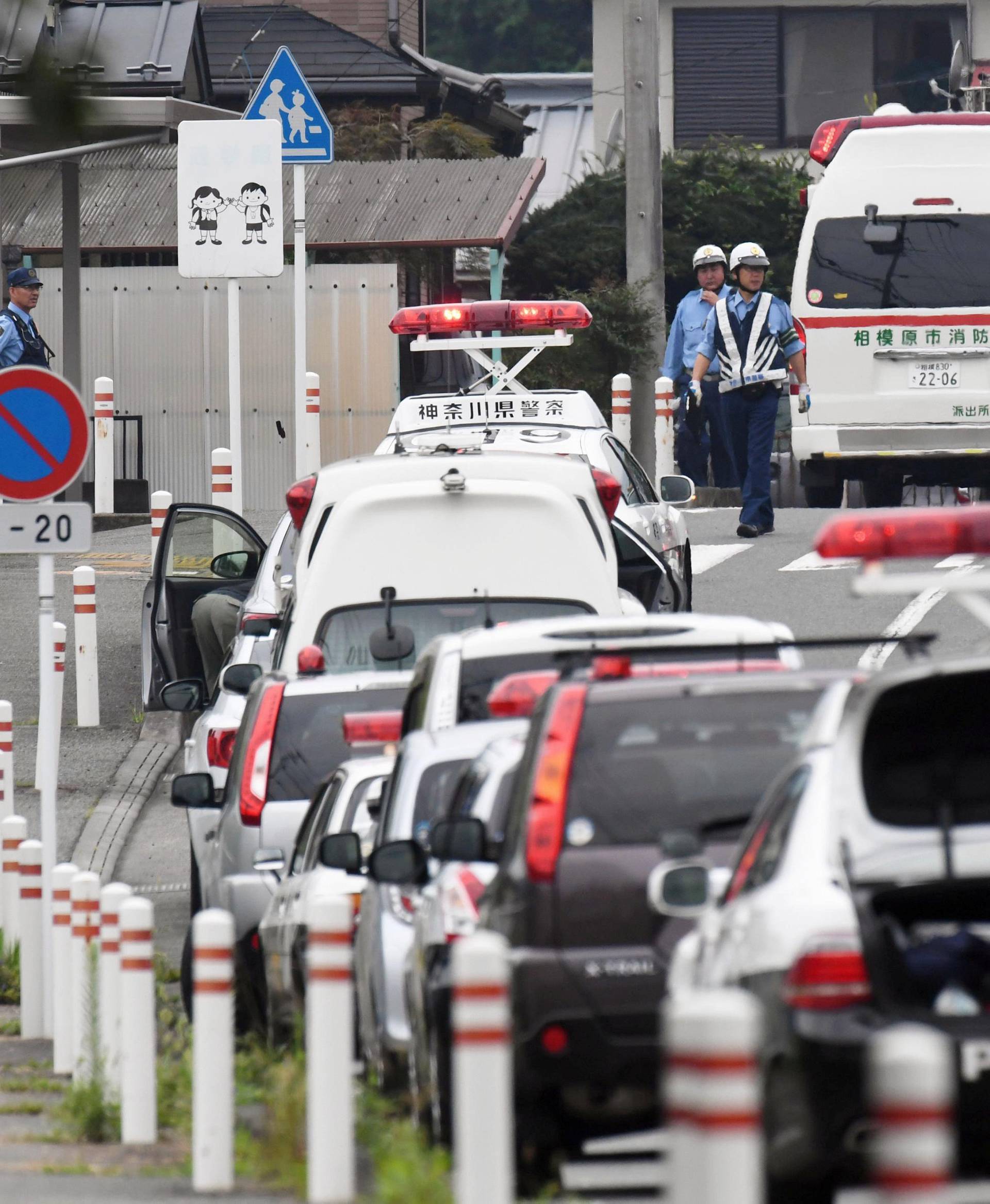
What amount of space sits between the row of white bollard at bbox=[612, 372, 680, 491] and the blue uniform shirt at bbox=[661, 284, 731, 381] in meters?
0.19

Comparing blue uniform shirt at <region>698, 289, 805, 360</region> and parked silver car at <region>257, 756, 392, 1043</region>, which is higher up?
blue uniform shirt at <region>698, 289, 805, 360</region>

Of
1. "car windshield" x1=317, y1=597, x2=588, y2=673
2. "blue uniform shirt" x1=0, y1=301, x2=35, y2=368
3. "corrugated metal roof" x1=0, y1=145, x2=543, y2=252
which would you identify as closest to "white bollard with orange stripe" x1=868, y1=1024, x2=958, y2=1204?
"car windshield" x1=317, y1=597, x2=588, y2=673

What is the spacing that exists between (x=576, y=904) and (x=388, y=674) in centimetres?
428

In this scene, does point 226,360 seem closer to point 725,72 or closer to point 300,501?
point 300,501

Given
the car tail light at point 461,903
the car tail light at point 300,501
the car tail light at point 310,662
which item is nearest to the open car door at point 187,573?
the car tail light at point 300,501

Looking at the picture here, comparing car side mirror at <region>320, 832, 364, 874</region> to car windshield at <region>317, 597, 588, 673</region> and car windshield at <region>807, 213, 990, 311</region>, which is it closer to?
car windshield at <region>317, 597, 588, 673</region>

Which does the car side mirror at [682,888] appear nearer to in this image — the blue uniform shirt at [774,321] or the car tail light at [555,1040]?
the car tail light at [555,1040]

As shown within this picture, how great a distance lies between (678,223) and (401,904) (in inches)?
1241

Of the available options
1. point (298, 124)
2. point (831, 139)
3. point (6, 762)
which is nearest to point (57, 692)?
point (6, 762)

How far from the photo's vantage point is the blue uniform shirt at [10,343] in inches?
744

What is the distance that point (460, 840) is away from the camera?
22.1ft

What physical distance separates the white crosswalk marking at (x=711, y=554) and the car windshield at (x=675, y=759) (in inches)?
468

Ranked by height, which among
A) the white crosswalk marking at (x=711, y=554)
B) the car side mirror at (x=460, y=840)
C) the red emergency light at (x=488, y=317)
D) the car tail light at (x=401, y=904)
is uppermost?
the red emergency light at (x=488, y=317)

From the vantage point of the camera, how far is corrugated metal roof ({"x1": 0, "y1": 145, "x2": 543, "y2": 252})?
30875mm
